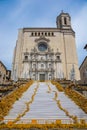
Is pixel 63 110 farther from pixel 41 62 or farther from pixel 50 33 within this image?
pixel 50 33

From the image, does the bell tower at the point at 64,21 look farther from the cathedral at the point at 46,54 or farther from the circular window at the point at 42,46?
the circular window at the point at 42,46

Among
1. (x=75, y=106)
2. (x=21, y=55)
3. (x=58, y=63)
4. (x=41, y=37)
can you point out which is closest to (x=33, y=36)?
(x=41, y=37)

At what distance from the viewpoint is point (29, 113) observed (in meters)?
10.4

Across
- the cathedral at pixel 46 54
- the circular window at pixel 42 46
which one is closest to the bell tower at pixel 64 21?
the cathedral at pixel 46 54

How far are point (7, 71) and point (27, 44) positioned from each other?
1097 cm

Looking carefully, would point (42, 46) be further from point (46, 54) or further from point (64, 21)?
point (64, 21)

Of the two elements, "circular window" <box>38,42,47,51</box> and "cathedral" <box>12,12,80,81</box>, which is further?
"circular window" <box>38,42,47,51</box>

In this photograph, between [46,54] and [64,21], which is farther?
[64,21]

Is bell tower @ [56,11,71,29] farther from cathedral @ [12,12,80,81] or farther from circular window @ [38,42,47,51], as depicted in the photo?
circular window @ [38,42,47,51]

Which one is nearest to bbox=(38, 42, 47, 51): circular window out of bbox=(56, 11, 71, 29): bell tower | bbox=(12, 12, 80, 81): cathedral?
bbox=(12, 12, 80, 81): cathedral

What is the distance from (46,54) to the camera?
4750cm

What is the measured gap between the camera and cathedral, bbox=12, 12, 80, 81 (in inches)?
1777

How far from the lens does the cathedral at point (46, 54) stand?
4512 centimetres

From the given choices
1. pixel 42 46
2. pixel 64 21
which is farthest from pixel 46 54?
pixel 64 21
